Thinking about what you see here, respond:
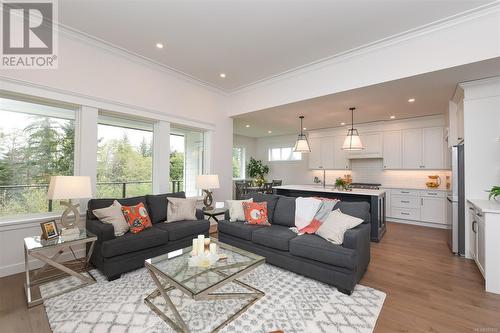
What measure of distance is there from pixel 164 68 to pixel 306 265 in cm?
412

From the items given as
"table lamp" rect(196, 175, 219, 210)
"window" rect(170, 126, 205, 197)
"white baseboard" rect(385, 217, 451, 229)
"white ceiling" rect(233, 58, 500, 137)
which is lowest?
"white baseboard" rect(385, 217, 451, 229)

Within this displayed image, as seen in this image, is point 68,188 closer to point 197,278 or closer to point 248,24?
point 197,278

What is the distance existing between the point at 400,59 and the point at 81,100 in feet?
15.4

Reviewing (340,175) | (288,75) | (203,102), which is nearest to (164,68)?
(203,102)

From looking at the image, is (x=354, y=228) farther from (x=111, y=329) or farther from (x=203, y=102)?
(x=203, y=102)

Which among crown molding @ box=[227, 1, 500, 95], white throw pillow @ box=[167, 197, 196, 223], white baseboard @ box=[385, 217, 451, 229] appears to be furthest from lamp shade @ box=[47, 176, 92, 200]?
white baseboard @ box=[385, 217, 451, 229]

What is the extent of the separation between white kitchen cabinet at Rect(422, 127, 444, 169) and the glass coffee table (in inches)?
226

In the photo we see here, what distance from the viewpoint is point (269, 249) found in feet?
10.2

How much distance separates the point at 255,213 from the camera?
144 inches

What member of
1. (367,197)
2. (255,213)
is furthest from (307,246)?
(367,197)

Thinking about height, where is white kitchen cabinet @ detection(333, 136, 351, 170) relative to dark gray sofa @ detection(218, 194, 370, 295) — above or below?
above

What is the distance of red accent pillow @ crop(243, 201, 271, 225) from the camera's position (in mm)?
3621

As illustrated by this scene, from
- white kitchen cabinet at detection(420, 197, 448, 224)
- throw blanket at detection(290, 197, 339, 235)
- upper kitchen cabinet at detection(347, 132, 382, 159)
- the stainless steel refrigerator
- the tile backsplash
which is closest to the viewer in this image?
throw blanket at detection(290, 197, 339, 235)

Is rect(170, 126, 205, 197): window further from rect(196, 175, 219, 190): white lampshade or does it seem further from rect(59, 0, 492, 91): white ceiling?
rect(59, 0, 492, 91): white ceiling
